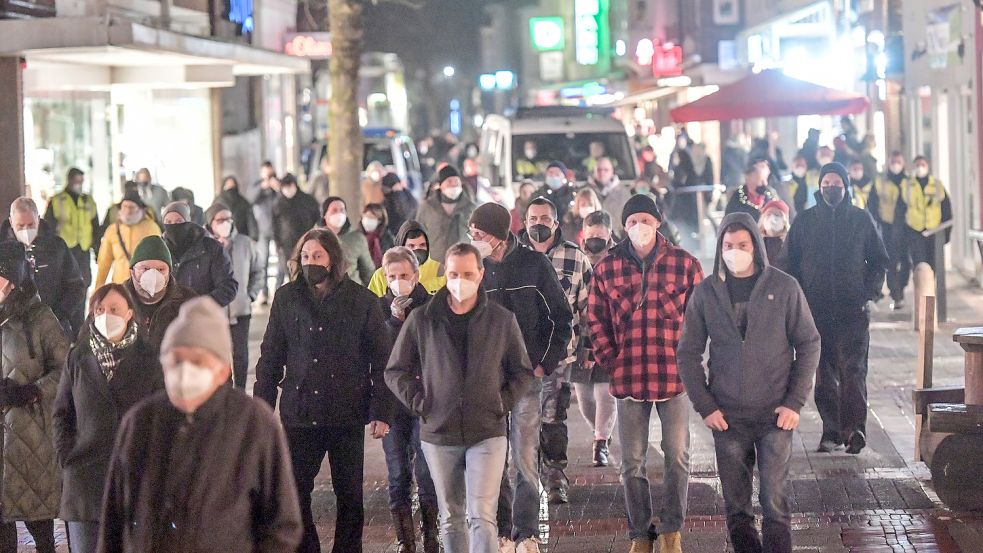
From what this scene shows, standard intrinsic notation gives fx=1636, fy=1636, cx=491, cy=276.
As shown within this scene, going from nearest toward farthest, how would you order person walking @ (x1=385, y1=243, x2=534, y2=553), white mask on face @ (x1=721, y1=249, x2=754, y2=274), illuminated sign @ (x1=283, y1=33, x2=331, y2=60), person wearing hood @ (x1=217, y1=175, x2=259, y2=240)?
1. person walking @ (x1=385, y1=243, x2=534, y2=553)
2. white mask on face @ (x1=721, y1=249, x2=754, y2=274)
3. person wearing hood @ (x1=217, y1=175, x2=259, y2=240)
4. illuminated sign @ (x1=283, y1=33, x2=331, y2=60)

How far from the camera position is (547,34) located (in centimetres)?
7450

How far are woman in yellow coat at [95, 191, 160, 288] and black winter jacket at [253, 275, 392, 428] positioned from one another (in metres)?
4.71

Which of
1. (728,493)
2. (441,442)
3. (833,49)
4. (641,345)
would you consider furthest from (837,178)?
(833,49)

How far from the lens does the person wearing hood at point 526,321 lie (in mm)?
8258

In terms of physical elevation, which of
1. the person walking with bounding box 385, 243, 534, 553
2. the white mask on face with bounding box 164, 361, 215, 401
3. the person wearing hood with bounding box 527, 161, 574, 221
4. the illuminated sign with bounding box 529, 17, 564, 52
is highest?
the illuminated sign with bounding box 529, 17, 564, 52

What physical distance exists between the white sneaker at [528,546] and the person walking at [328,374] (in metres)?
0.89

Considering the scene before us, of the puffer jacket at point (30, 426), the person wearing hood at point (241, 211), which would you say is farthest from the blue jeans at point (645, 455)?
the person wearing hood at point (241, 211)

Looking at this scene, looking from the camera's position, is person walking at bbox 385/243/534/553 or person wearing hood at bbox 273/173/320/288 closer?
person walking at bbox 385/243/534/553

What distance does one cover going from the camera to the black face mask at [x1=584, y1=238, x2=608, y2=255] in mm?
10648

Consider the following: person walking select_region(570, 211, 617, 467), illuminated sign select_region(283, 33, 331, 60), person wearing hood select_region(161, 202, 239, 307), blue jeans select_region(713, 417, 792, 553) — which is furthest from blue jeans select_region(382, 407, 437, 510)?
illuminated sign select_region(283, 33, 331, 60)

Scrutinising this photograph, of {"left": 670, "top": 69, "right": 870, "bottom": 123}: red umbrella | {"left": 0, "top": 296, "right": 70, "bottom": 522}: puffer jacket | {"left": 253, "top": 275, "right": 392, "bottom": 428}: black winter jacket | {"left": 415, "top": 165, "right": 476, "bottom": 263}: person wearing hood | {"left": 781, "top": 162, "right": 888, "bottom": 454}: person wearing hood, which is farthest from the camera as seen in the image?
{"left": 670, "top": 69, "right": 870, "bottom": 123}: red umbrella

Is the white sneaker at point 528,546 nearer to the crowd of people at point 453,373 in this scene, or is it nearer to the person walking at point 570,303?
the crowd of people at point 453,373

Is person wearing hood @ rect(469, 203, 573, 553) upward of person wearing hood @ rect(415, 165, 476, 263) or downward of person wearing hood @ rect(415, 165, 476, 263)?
downward

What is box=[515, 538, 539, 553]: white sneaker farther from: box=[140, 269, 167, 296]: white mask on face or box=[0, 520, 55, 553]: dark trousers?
box=[0, 520, 55, 553]: dark trousers
